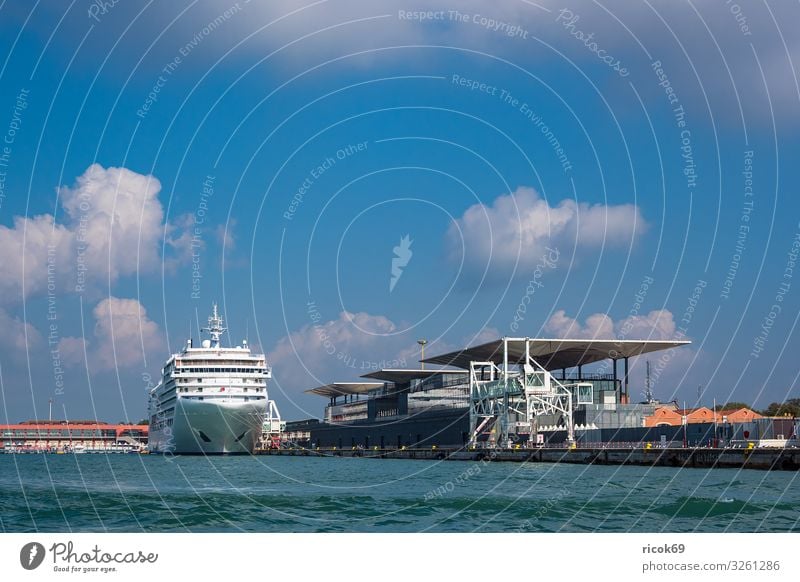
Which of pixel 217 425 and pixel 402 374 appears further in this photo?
pixel 402 374

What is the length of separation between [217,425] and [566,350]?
43829 millimetres

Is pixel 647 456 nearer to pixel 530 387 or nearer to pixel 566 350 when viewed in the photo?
pixel 530 387

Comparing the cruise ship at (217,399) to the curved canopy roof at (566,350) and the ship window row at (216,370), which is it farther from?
the curved canopy roof at (566,350)

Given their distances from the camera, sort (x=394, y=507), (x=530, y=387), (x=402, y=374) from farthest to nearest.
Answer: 1. (x=402, y=374)
2. (x=530, y=387)
3. (x=394, y=507)

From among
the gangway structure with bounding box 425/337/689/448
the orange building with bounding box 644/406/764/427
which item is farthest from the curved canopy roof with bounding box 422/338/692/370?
the orange building with bounding box 644/406/764/427

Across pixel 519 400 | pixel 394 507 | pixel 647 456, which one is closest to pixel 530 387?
pixel 519 400

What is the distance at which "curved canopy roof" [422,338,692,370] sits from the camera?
12381cm

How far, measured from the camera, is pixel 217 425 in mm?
115750

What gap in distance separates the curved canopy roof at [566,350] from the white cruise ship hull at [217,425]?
98.3 ft

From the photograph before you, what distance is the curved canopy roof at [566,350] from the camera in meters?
124

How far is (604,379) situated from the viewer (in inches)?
5507
